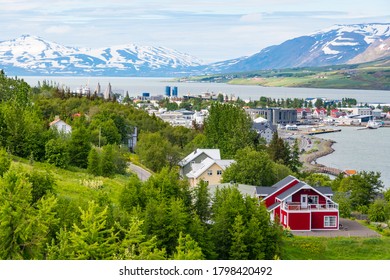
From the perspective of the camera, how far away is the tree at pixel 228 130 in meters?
18.5

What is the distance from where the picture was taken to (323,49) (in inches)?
3821

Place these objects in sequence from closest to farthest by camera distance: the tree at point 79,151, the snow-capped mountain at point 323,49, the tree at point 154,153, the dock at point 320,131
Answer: the tree at point 79,151, the tree at point 154,153, the dock at point 320,131, the snow-capped mountain at point 323,49

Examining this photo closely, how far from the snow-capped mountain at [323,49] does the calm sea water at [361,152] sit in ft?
119

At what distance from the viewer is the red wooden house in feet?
31.9

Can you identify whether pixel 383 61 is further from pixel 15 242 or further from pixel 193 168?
pixel 15 242

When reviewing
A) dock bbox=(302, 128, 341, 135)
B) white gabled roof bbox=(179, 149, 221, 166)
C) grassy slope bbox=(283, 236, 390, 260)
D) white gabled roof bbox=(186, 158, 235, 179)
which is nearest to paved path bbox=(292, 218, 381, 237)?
grassy slope bbox=(283, 236, 390, 260)

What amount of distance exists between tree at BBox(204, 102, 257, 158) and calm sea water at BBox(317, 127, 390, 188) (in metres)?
4.21

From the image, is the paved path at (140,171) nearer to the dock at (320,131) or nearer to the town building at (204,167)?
the town building at (204,167)

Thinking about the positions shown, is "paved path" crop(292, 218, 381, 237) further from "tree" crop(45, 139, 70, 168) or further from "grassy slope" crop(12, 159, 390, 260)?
"tree" crop(45, 139, 70, 168)

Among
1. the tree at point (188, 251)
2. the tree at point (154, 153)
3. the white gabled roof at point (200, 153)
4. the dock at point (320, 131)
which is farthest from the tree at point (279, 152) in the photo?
the dock at point (320, 131)
